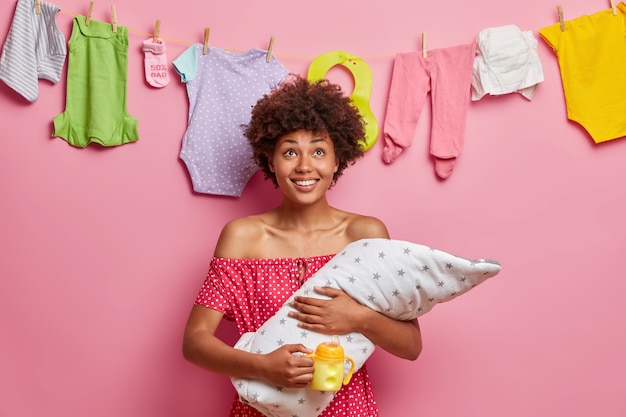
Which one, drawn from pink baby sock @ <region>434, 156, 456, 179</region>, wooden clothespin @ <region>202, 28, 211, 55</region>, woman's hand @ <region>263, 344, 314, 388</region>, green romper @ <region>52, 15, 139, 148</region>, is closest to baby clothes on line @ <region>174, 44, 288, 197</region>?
wooden clothespin @ <region>202, 28, 211, 55</region>

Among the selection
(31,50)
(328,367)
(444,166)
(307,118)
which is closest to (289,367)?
(328,367)

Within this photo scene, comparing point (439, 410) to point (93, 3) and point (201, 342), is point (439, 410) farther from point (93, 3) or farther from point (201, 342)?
point (93, 3)

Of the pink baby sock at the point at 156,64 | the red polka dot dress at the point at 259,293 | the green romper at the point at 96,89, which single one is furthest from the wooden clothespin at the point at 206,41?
the red polka dot dress at the point at 259,293

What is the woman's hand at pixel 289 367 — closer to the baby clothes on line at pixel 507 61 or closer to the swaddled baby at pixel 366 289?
the swaddled baby at pixel 366 289

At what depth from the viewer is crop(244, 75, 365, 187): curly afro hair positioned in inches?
65.1

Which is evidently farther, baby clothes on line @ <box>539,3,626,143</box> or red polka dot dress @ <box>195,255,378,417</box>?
baby clothes on line @ <box>539,3,626,143</box>

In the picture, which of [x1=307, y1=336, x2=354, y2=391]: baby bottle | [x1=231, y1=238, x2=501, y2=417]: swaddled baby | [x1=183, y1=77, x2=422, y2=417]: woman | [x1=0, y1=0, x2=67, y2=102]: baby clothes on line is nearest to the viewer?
[x1=307, y1=336, x2=354, y2=391]: baby bottle

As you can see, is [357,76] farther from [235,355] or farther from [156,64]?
[235,355]

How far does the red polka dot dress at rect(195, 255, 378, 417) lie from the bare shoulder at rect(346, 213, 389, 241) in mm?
122

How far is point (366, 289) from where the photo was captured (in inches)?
57.6

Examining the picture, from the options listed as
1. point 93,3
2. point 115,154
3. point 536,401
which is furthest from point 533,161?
point 93,3

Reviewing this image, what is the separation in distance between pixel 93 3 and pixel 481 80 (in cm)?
108

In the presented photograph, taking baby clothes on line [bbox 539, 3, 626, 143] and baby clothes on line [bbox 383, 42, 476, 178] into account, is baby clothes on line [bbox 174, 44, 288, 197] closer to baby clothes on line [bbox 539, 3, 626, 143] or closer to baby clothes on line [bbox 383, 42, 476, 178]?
baby clothes on line [bbox 383, 42, 476, 178]

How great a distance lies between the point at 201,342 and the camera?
1.52 m
